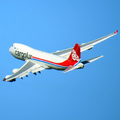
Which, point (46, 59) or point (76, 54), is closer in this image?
point (76, 54)

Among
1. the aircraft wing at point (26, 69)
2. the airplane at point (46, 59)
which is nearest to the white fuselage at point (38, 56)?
the airplane at point (46, 59)

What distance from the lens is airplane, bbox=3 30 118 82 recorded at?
95000 mm

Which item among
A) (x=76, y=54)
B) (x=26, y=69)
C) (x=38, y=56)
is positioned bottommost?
(x=26, y=69)

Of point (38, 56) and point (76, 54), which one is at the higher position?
point (38, 56)

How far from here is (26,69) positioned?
9856 centimetres

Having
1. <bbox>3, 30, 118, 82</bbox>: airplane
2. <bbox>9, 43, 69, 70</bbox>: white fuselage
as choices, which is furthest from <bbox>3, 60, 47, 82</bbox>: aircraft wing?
<bbox>9, 43, 69, 70</bbox>: white fuselage

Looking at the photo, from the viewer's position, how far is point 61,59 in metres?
97.4

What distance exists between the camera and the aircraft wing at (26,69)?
9538cm

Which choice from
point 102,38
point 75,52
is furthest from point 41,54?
point 102,38

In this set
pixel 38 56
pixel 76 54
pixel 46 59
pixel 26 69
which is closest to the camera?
pixel 76 54

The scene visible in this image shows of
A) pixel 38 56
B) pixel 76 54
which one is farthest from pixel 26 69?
pixel 76 54

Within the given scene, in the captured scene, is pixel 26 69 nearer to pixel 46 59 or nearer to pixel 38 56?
pixel 38 56

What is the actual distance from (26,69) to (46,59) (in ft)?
18.4

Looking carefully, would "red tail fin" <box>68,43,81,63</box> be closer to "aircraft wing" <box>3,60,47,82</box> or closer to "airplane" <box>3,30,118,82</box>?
"airplane" <box>3,30,118,82</box>
